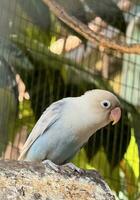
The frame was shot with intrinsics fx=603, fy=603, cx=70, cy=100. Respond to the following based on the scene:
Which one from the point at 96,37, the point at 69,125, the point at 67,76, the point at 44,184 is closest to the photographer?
the point at 44,184

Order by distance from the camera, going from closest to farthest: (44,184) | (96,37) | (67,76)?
(44,184), (96,37), (67,76)

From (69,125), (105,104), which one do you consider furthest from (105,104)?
(69,125)

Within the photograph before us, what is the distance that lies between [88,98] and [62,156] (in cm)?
16

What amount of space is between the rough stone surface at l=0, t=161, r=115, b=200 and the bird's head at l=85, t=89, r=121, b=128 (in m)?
0.40

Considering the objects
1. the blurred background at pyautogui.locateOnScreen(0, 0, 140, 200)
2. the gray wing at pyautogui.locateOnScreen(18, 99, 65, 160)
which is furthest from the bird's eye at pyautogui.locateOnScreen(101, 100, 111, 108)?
the blurred background at pyautogui.locateOnScreen(0, 0, 140, 200)

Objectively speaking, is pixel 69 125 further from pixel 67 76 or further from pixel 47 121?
pixel 67 76

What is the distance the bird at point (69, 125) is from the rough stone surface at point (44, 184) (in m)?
0.36

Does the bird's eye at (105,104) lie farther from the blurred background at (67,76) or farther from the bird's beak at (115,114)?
the blurred background at (67,76)

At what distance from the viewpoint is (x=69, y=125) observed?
1.42 metres

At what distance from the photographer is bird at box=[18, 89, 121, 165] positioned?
1.42 metres

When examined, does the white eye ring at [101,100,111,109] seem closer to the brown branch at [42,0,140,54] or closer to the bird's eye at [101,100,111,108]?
the bird's eye at [101,100,111,108]

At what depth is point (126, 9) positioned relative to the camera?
7.73 feet

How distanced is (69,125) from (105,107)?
0.11 metres

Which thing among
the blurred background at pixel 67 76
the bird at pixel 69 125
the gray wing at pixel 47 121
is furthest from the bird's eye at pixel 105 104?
the blurred background at pixel 67 76
